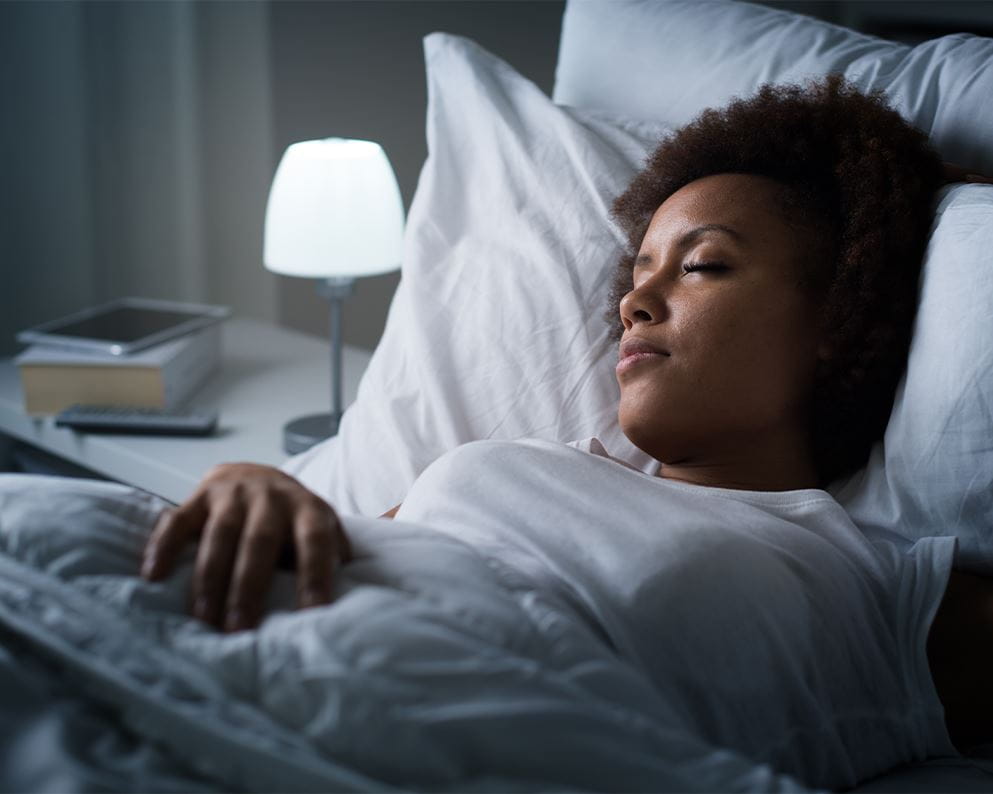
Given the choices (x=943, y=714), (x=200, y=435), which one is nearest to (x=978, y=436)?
(x=943, y=714)

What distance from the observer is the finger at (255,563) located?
68 centimetres

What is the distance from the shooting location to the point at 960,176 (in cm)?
103

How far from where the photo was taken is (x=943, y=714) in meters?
0.86

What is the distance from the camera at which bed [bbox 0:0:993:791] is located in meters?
0.61

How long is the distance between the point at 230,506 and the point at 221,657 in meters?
0.14

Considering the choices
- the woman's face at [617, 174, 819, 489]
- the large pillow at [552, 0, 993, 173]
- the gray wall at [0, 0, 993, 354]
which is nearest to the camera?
the woman's face at [617, 174, 819, 489]

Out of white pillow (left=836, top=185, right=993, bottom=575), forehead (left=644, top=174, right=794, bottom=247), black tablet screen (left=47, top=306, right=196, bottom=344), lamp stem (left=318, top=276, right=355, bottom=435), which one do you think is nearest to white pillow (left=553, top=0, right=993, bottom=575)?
white pillow (left=836, top=185, right=993, bottom=575)

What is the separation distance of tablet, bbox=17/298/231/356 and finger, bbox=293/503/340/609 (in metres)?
0.97

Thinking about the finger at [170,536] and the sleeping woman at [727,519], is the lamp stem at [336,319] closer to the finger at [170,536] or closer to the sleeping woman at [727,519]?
the sleeping woman at [727,519]

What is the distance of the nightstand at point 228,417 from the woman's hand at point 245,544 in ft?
2.20

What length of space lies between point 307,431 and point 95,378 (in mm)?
335

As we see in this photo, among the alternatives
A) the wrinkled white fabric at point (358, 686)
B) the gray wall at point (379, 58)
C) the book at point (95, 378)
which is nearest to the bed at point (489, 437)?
the wrinkled white fabric at point (358, 686)

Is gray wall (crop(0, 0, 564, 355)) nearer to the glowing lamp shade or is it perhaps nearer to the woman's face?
the glowing lamp shade

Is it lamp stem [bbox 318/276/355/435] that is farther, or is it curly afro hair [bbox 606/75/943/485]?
lamp stem [bbox 318/276/355/435]
